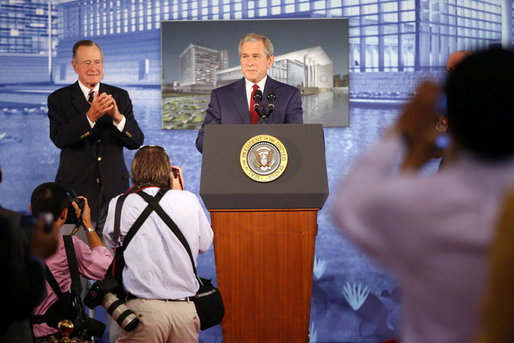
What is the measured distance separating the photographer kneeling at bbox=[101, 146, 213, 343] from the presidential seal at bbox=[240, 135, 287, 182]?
441mm

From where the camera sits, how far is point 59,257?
2572 mm

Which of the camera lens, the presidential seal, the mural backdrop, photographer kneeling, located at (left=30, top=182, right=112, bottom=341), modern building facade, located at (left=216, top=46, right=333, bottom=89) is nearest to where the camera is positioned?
photographer kneeling, located at (left=30, top=182, right=112, bottom=341)

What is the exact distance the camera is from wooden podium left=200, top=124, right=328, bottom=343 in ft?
10.4

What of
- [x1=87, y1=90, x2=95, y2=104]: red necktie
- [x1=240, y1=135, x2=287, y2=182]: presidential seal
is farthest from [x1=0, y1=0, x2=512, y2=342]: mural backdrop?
[x1=240, y1=135, x2=287, y2=182]: presidential seal

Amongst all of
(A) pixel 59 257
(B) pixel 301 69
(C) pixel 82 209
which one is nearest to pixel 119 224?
(C) pixel 82 209

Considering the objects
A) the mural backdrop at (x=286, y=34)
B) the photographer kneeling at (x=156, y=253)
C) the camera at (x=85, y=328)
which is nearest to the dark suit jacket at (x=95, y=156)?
the mural backdrop at (x=286, y=34)

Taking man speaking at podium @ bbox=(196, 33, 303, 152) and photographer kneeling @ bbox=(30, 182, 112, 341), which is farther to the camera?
man speaking at podium @ bbox=(196, 33, 303, 152)

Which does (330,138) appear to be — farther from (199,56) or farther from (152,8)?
(152,8)

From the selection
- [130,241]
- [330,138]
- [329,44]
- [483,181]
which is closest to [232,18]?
[329,44]

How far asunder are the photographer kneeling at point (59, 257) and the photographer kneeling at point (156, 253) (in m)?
0.12

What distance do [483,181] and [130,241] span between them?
1.97 metres

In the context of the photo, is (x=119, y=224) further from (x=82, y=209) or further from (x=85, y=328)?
(x=85, y=328)

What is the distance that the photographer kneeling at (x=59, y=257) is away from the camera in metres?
2.39

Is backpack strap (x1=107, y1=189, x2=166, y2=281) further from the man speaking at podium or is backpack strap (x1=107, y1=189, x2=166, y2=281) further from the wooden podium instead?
the man speaking at podium
